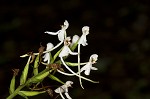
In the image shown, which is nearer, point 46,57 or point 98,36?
point 46,57

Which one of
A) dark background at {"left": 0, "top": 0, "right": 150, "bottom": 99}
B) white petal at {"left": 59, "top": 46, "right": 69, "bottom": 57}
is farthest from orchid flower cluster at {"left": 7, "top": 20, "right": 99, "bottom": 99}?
dark background at {"left": 0, "top": 0, "right": 150, "bottom": 99}

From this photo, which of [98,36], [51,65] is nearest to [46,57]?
[51,65]

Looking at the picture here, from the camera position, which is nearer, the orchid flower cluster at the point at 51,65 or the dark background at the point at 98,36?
the orchid flower cluster at the point at 51,65

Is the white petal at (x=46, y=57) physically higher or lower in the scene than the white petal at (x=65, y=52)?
lower

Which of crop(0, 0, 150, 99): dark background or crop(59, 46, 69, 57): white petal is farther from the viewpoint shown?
crop(0, 0, 150, 99): dark background

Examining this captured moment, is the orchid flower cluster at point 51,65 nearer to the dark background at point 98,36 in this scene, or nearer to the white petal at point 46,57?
the white petal at point 46,57

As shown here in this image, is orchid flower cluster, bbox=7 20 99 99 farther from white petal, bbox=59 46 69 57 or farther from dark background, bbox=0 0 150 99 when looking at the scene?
dark background, bbox=0 0 150 99

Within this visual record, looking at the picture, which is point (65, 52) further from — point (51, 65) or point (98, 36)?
point (98, 36)

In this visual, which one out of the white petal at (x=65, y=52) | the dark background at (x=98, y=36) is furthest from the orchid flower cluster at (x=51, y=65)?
the dark background at (x=98, y=36)

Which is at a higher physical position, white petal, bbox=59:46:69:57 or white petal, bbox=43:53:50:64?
white petal, bbox=59:46:69:57
